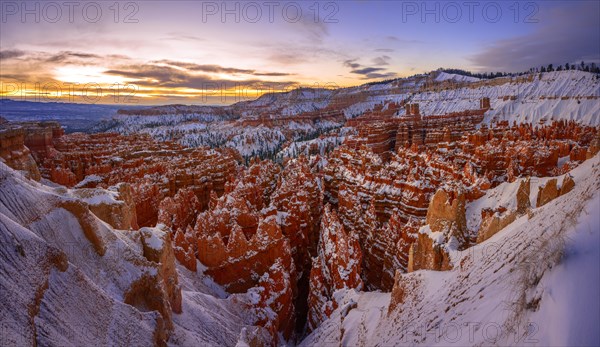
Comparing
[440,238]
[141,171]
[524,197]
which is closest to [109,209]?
[440,238]

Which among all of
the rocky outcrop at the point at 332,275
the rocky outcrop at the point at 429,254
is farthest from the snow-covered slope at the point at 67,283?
the rocky outcrop at the point at 429,254

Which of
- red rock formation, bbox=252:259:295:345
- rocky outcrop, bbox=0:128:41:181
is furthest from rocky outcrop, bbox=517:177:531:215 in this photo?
rocky outcrop, bbox=0:128:41:181

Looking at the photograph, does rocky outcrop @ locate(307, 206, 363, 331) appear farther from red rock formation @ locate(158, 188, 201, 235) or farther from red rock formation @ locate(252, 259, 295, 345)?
red rock formation @ locate(158, 188, 201, 235)

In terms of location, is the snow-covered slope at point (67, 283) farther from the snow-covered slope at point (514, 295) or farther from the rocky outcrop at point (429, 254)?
the rocky outcrop at point (429, 254)

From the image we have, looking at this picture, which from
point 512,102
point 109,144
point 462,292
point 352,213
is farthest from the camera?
point 512,102

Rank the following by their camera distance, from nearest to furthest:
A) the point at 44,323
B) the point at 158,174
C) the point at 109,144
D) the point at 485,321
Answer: the point at 485,321
the point at 44,323
the point at 158,174
the point at 109,144

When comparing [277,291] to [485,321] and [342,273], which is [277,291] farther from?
[485,321]

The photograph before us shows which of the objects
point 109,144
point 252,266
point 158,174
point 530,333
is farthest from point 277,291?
point 109,144
